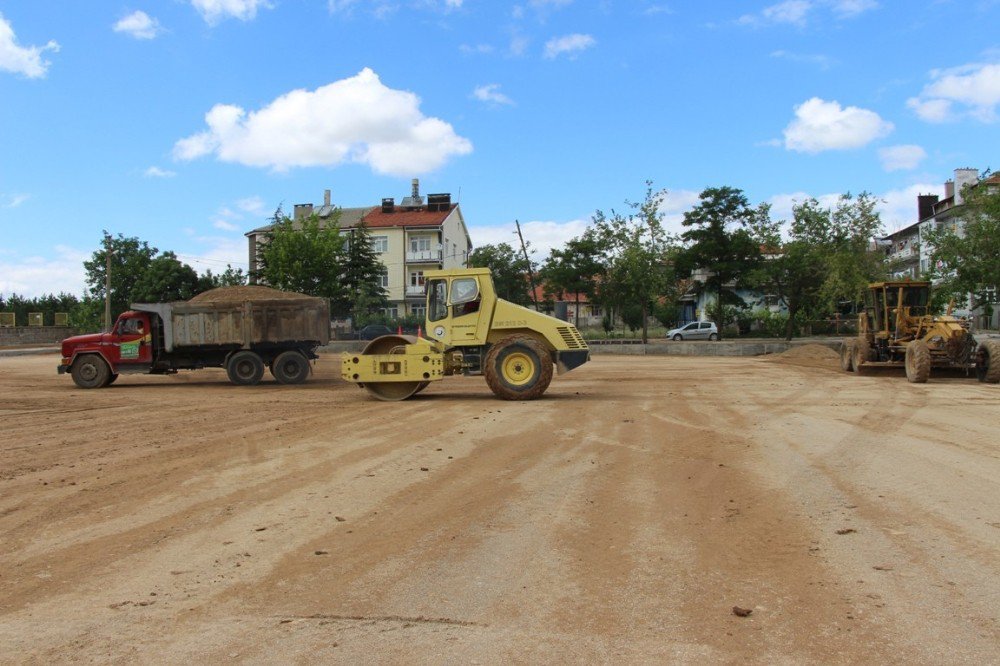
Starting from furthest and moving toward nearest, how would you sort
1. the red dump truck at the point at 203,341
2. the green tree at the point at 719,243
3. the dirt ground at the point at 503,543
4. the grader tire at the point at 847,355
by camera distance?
the green tree at the point at 719,243 → the grader tire at the point at 847,355 → the red dump truck at the point at 203,341 → the dirt ground at the point at 503,543

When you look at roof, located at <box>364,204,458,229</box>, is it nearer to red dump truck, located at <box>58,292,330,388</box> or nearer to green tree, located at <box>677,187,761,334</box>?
green tree, located at <box>677,187,761,334</box>

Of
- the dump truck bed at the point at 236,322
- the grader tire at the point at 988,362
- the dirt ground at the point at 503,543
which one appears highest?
the dump truck bed at the point at 236,322

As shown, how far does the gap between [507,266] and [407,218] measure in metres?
10.8

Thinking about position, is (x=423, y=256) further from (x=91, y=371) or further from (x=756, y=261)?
(x=91, y=371)

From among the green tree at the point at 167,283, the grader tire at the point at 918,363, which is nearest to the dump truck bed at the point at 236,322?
the grader tire at the point at 918,363

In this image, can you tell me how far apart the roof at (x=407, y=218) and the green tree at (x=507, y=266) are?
4.96 m

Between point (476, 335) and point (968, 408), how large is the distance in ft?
31.0

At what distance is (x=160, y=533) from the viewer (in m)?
5.99

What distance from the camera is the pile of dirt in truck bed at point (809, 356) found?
29656 mm

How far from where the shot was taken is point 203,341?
21141mm

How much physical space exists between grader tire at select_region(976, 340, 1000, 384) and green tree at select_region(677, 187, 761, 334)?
25439 mm

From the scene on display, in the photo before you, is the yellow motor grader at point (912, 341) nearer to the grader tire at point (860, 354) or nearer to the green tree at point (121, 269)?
Answer: the grader tire at point (860, 354)

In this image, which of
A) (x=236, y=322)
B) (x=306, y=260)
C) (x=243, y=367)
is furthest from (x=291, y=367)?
(x=306, y=260)

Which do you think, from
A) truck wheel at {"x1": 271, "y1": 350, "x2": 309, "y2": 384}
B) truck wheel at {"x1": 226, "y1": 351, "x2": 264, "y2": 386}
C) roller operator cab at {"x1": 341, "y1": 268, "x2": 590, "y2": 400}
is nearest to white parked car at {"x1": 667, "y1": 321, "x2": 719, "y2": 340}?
truck wheel at {"x1": 271, "y1": 350, "x2": 309, "y2": 384}
